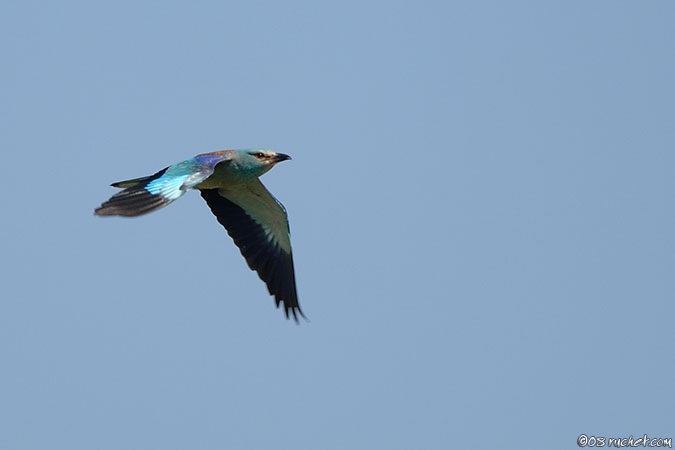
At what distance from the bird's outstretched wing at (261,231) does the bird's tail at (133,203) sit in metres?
3.42

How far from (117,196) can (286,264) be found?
5.11 m

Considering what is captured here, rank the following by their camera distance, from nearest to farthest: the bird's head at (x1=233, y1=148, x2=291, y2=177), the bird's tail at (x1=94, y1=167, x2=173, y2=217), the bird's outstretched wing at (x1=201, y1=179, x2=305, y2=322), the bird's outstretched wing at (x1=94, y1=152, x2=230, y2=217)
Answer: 1. the bird's tail at (x1=94, y1=167, x2=173, y2=217)
2. the bird's outstretched wing at (x1=94, y1=152, x2=230, y2=217)
3. the bird's head at (x1=233, y1=148, x2=291, y2=177)
4. the bird's outstretched wing at (x1=201, y1=179, x2=305, y2=322)

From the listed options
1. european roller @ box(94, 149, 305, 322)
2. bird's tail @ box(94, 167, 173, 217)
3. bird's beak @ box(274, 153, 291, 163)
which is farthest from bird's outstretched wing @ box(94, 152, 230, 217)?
bird's beak @ box(274, 153, 291, 163)

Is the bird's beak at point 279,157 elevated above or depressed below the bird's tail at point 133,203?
above

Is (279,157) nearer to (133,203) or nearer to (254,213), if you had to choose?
(254,213)

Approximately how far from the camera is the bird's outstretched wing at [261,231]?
17.1m

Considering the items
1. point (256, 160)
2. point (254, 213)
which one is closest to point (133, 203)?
point (256, 160)

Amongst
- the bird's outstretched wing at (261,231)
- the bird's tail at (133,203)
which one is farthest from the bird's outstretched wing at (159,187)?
the bird's outstretched wing at (261,231)

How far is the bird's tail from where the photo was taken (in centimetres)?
1230

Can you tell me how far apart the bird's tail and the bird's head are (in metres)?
Answer: 2.53

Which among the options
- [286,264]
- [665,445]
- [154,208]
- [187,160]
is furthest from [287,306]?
[665,445]

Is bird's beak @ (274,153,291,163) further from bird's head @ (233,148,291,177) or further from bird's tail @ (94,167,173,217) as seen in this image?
bird's tail @ (94,167,173,217)

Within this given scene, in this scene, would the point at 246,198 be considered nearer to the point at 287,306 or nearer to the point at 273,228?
the point at 273,228

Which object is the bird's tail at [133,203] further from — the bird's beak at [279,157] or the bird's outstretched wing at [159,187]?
the bird's beak at [279,157]
